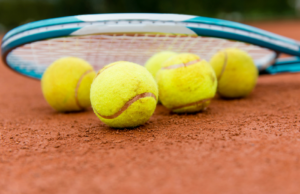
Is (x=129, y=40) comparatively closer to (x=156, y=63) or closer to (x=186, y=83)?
(x=156, y=63)

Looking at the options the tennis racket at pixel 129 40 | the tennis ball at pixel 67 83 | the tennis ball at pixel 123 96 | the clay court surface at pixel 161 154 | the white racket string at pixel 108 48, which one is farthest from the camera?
the white racket string at pixel 108 48

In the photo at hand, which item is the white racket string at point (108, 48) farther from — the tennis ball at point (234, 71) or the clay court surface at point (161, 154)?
the clay court surface at point (161, 154)

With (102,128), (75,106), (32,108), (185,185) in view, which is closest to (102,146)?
(102,128)

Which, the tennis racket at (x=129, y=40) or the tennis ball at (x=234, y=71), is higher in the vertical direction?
the tennis racket at (x=129, y=40)

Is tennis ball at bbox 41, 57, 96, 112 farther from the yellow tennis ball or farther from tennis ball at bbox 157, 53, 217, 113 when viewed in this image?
tennis ball at bbox 157, 53, 217, 113

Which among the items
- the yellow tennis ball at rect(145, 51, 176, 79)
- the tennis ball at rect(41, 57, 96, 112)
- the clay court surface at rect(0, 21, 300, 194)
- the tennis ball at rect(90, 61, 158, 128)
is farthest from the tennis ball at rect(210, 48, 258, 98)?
the tennis ball at rect(41, 57, 96, 112)

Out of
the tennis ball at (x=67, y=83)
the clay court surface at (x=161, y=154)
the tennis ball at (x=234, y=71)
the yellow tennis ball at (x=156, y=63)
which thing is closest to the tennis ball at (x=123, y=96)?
the clay court surface at (x=161, y=154)

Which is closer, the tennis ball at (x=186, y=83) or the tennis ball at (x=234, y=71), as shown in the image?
the tennis ball at (x=186, y=83)
